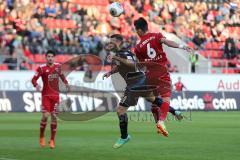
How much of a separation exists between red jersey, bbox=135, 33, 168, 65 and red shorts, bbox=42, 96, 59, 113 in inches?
117

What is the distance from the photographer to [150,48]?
15242mm

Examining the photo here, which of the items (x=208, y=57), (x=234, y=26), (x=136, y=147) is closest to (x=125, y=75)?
(x=136, y=147)

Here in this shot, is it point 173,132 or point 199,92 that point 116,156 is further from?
point 199,92

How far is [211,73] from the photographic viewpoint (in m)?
42.8

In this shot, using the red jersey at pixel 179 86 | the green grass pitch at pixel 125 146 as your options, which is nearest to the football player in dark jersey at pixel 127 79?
the green grass pitch at pixel 125 146

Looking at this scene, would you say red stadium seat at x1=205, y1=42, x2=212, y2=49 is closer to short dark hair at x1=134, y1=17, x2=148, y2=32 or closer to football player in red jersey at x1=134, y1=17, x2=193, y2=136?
football player in red jersey at x1=134, y1=17, x2=193, y2=136

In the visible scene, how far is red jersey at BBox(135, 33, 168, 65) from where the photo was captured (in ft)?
50.0

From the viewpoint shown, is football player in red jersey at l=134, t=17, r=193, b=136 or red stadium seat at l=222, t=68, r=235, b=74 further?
red stadium seat at l=222, t=68, r=235, b=74

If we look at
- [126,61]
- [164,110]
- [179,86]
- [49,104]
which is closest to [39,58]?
[179,86]

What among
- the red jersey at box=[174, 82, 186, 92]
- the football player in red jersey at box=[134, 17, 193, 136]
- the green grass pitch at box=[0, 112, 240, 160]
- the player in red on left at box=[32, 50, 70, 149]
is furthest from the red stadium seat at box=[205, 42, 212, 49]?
the football player in red jersey at box=[134, 17, 193, 136]

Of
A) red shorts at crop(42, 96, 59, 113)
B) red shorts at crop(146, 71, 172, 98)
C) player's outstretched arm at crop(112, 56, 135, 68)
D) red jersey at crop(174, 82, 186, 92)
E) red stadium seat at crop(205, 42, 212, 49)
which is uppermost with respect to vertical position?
player's outstretched arm at crop(112, 56, 135, 68)

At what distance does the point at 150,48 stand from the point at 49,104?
3418mm

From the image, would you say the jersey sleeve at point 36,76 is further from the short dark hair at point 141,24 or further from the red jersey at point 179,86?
the red jersey at point 179,86

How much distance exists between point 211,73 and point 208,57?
3.37 ft
